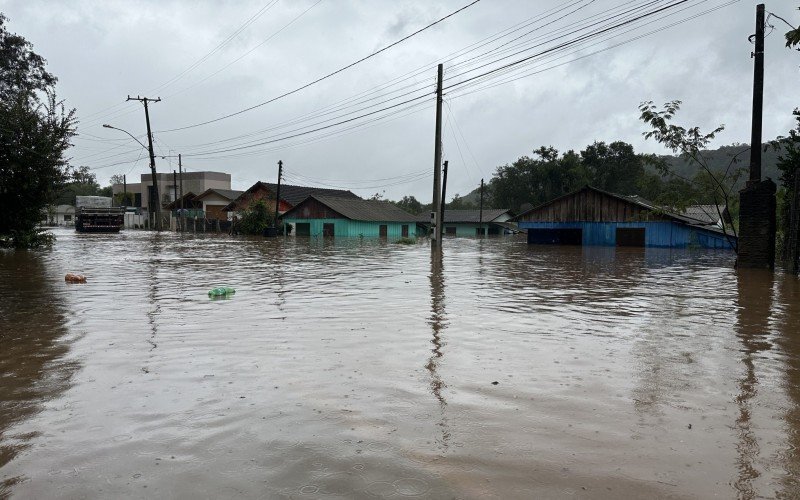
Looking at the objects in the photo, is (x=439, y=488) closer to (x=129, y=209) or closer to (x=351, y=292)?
(x=351, y=292)

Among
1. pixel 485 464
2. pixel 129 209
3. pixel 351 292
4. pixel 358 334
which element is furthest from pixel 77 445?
pixel 129 209

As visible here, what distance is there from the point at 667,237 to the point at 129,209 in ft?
242

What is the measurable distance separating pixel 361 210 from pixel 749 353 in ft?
184

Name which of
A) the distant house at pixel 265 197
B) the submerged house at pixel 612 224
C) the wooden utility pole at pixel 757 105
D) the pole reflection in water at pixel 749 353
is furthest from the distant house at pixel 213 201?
the pole reflection in water at pixel 749 353

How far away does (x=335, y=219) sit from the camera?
57.5 meters

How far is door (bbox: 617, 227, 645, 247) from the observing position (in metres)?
38.0

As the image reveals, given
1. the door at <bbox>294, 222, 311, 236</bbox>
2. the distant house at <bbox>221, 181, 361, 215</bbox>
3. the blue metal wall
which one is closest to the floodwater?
the blue metal wall

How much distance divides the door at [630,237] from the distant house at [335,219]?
1071 inches

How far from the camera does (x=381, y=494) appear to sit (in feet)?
10.3

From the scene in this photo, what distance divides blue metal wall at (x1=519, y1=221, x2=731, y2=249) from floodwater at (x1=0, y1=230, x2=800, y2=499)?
1105 inches

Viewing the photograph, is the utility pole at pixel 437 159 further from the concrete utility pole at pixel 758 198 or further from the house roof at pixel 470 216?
the house roof at pixel 470 216

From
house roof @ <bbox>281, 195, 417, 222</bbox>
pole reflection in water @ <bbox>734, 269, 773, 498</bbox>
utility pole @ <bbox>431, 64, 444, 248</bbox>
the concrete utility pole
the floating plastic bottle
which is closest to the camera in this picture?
pole reflection in water @ <bbox>734, 269, 773, 498</bbox>

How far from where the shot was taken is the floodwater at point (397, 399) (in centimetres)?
335

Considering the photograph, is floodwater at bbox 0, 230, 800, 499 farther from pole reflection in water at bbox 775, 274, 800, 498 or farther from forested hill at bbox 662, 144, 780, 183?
forested hill at bbox 662, 144, 780, 183
